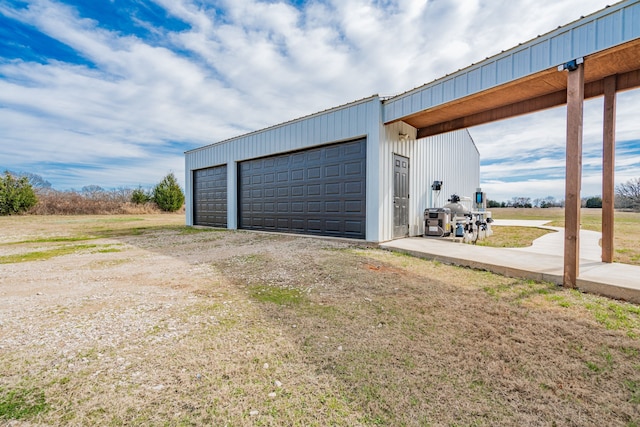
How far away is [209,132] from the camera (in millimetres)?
15414

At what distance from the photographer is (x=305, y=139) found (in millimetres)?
7965

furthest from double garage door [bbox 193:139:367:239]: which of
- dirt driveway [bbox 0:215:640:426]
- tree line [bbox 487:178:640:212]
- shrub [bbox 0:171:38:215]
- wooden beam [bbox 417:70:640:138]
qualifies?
shrub [bbox 0:171:38:215]

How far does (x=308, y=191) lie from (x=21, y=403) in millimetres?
6989

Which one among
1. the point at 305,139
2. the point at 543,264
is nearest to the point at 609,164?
the point at 543,264

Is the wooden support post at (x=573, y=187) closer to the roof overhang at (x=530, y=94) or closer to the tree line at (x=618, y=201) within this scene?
the roof overhang at (x=530, y=94)

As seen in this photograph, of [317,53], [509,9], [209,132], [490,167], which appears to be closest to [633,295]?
[509,9]

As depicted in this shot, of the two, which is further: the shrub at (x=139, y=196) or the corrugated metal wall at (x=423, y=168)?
the shrub at (x=139, y=196)

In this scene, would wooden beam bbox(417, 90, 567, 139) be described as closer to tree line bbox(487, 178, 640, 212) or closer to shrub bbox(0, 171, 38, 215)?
tree line bbox(487, 178, 640, 212)

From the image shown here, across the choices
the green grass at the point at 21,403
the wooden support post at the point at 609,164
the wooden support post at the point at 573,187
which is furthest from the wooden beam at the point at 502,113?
the green grass at the point at 21,403

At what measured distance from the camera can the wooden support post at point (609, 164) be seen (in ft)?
13.3

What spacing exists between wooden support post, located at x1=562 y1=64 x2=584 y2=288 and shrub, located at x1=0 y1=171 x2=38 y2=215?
85.2ft

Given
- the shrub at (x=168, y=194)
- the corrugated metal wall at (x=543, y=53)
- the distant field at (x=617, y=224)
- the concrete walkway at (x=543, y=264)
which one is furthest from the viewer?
the shrub at (x=168, y=194)

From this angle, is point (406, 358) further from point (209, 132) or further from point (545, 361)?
point (209, 132)

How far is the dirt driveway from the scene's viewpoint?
1346 millimetres
